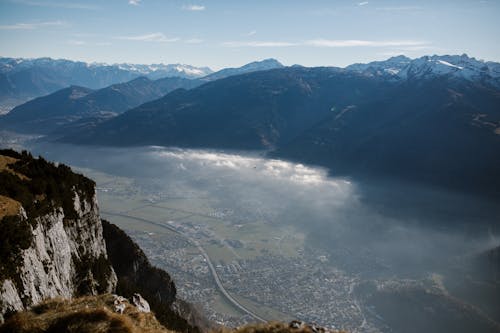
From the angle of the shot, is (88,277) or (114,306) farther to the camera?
(88,277)

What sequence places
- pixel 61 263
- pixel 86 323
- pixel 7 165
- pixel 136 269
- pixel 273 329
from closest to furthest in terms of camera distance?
pixel 86 323 → pixel 273 329 → pixel 61 263 → pixel 7 165 → pixel 136 269

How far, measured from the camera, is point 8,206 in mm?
33719

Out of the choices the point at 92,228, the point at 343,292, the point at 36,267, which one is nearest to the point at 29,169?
the point at 92,228

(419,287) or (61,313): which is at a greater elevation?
(61,313)

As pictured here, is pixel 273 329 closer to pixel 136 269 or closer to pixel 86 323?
pixel 86 323

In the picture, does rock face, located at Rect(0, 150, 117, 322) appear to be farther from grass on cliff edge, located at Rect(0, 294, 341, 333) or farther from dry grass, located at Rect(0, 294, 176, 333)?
grass on cliff edge, located at Rect(0, 294, 341, 333)

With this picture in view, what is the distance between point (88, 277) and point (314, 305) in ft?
475

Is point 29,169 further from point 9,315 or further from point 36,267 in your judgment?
point 9,315

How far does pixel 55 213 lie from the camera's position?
40.7 meters

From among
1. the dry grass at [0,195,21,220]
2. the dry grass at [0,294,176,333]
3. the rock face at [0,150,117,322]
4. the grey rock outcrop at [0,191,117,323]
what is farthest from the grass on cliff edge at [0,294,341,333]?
the dry grass at [0,195,21,220]

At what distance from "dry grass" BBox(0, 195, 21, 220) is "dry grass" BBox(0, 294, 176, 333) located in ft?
36.3

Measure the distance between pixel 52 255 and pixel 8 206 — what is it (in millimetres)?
6629

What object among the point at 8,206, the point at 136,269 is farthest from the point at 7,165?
the point at 136,269

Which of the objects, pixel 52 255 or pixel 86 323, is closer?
pixel 86 323
